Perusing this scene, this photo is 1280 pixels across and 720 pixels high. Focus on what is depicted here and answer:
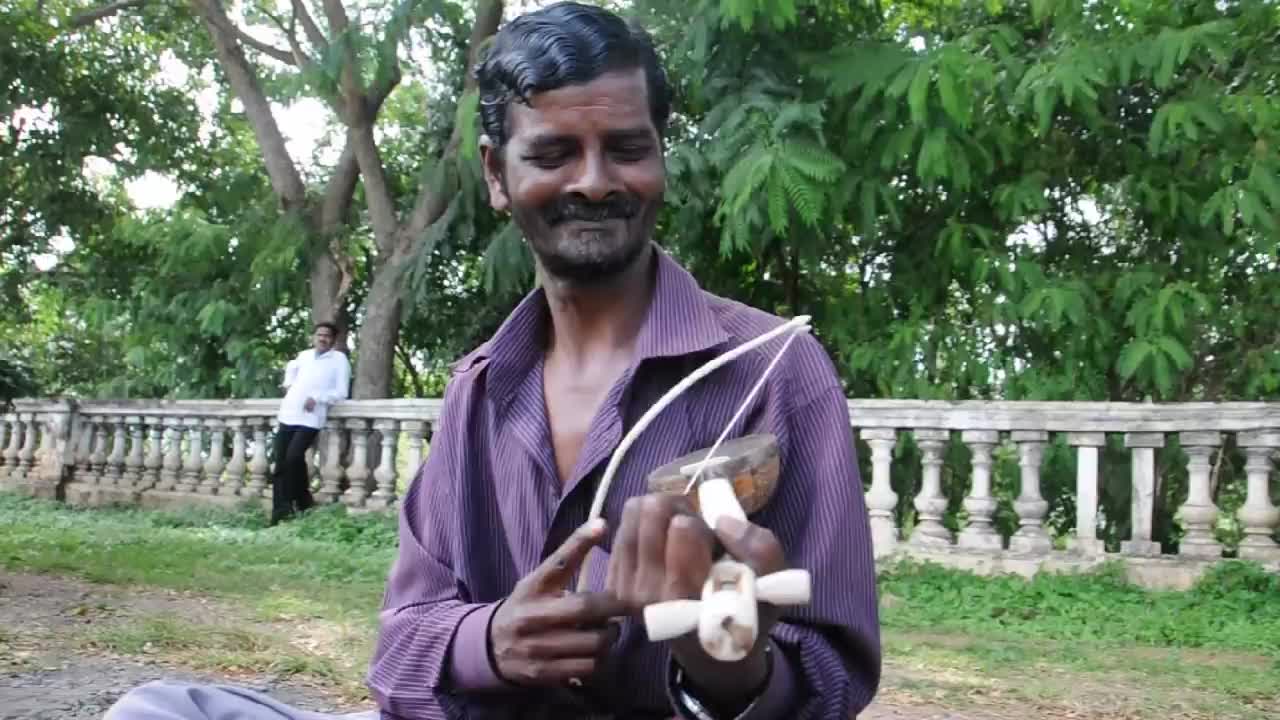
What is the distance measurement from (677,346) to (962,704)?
9.43 ft

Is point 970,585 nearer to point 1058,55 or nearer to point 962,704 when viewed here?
point 962,704

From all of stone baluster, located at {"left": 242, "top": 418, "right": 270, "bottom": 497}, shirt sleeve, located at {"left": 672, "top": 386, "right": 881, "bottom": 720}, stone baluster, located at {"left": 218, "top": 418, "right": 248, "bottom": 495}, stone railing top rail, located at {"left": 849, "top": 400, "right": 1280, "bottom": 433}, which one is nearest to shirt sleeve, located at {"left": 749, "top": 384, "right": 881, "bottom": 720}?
shirt sleeve, located at {"left": 672, "top": 386, "right": 881, "bottom": 720}

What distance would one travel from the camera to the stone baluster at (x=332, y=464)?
9203 mm

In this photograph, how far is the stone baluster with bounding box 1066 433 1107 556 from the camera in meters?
5.78

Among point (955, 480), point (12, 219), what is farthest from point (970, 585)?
point (12, 219)

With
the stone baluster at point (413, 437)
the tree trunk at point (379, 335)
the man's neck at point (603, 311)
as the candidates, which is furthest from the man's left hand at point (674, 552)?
the tree trunk at point (379, 335)

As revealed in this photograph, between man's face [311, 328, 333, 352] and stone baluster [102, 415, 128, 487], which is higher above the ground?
man's face [311, 328, 333, 352]

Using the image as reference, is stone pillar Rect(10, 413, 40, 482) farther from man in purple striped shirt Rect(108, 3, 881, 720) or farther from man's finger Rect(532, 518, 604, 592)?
man's finger Rect(532, 518, 604, 592)

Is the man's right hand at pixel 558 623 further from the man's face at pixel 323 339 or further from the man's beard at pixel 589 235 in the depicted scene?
the man's face at pixel 323 339

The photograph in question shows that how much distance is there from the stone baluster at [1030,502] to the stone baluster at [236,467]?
650 cm

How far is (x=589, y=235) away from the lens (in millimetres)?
1483

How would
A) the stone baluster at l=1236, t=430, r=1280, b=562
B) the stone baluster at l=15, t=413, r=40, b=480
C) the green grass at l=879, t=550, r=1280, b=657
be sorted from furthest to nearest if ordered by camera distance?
the stone baluster at l=15, t=413, r=40, b=480 < the stone baluster at l=1236, t=430, r=1280, b=562 < the green grass at l=879, t=550, r=1280, b=657

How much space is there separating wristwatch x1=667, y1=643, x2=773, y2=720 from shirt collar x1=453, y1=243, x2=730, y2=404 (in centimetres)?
43

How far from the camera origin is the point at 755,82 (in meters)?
7.11
